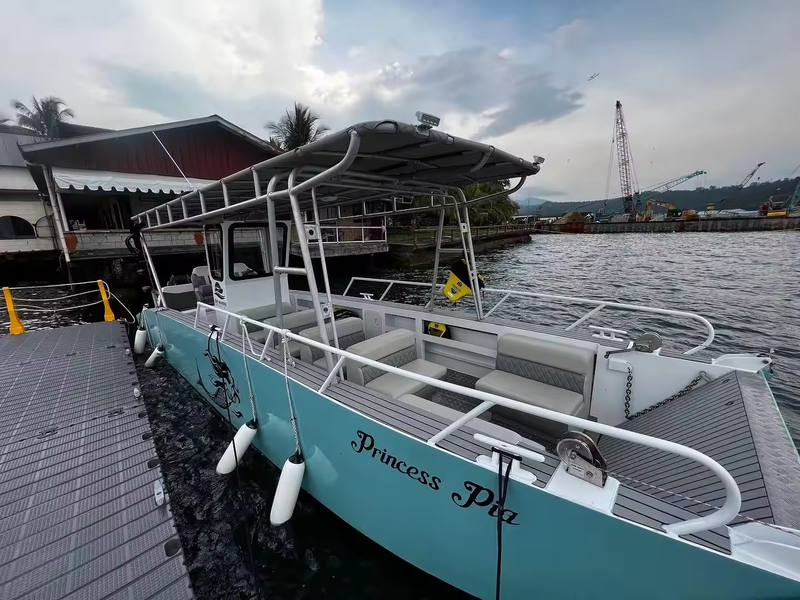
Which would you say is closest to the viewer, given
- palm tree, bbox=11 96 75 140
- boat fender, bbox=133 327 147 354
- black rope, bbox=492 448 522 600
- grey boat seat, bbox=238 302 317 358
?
black rope, bbox=492 448 522 600

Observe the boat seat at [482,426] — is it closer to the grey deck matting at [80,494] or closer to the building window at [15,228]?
the grey deck matting at [80,494]

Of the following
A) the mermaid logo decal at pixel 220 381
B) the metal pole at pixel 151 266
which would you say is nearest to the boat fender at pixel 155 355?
the metal pole at pixel 151 266

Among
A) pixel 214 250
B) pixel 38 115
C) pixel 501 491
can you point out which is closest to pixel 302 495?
pixel 501 491

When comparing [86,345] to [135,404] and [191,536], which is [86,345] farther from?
[191,536]

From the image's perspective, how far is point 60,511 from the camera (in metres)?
3.05

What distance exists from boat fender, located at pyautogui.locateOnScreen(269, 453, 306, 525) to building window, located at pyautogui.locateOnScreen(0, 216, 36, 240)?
1003 inches

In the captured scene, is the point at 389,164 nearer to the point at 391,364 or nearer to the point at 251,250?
the point at 391,364

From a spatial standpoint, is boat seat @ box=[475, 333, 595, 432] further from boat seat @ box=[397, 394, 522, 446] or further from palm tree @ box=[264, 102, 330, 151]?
palm tree @ box=[264, 102, 330, 151]

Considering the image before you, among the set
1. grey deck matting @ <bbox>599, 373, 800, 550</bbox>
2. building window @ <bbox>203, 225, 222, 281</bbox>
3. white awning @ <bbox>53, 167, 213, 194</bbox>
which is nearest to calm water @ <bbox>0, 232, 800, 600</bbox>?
grey deck matting @ <bbox>599, 373, 800, 550</bbox>

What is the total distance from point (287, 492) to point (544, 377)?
2.73 meters

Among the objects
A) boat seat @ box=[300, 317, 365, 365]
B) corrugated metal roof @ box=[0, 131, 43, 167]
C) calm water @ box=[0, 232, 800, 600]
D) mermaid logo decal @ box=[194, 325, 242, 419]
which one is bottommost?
calm water @ box=[0, 232, 800, 600]

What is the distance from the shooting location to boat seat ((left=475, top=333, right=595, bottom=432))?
10.6 ft

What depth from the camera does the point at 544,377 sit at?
141 inches

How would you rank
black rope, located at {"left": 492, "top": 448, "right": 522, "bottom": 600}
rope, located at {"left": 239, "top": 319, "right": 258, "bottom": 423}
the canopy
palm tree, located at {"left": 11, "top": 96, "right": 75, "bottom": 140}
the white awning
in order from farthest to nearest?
1. palm tree, located at {"left": 11, "top": 96, "right": 75, "bottom": 140}
2. the white awning
3. rope, located at {"left": 239, "top": 319, "right": 258, "bottom": 423}
4. the canopy
5. black rope, located at {"left": 492, "top": 448, "right": 522, "bottom": 600}
